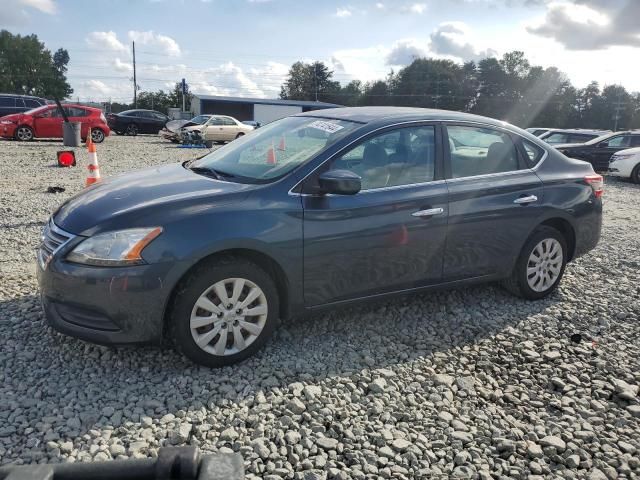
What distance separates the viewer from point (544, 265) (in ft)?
16.1

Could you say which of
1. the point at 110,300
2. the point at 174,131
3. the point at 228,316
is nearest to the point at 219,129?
the point at 174,131

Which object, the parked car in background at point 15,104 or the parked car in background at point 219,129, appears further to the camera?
the parked car in background at point 219,129

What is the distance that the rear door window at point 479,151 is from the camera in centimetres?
436

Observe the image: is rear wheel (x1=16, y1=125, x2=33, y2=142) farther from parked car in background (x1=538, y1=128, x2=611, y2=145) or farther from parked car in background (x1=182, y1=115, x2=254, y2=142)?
parked car in background (x1=538, y1=128, x2=611, y2=145)

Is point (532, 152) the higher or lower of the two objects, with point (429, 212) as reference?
higher

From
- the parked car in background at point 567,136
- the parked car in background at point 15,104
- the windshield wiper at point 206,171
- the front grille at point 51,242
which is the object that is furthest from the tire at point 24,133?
the front grille at point 51,242

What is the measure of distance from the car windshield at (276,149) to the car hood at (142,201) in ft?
0.82

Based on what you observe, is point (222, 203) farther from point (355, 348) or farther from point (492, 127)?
point (492, 127)

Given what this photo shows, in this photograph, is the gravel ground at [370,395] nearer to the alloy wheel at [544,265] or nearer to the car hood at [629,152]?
the alloy wheel at [544,265]

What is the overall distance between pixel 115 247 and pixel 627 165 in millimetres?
16177

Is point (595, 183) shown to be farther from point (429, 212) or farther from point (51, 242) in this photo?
point (51, 242)

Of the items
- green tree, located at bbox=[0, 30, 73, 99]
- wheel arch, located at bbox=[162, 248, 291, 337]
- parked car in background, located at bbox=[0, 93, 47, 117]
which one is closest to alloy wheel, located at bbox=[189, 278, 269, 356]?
wheel arch, located at bbox=[162, 248, 291, 337]

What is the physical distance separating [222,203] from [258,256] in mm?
416

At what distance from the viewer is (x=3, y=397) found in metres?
3.07
